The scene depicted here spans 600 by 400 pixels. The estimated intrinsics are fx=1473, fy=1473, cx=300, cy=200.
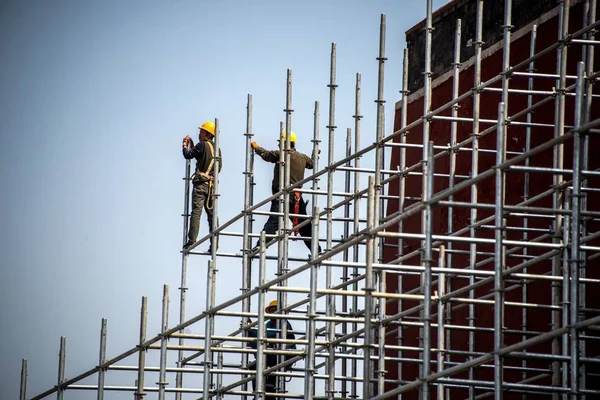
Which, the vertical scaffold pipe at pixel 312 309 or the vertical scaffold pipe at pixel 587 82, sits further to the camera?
the vertical scaffold pipe at pixel 312 309

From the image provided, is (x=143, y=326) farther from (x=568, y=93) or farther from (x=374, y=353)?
(x=568, y=93)

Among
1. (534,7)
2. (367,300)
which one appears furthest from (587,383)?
(534,7)

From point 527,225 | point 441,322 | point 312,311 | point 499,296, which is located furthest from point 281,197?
point 499,296

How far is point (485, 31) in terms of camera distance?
68.4 feet

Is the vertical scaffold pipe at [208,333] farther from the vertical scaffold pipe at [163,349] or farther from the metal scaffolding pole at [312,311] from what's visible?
the metal scaffolding pole at [312,311]

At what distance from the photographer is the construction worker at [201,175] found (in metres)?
22.7

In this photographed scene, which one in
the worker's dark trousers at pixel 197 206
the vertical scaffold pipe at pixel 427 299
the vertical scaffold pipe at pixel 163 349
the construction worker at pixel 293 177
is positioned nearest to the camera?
the vertical scaffold pipe at pixel 427 299

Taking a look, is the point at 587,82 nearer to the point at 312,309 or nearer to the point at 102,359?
the point at 312,309

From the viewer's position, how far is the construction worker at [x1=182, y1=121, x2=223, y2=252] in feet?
74.5

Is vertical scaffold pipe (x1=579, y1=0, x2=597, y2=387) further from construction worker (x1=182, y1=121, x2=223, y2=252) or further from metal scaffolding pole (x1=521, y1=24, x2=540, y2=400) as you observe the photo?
construction worker (x1=182, y1=121, x2=223, y2=252)

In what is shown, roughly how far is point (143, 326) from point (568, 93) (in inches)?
249

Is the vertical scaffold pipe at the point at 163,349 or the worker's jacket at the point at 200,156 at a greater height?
the worker's jacket at the point at 200,156

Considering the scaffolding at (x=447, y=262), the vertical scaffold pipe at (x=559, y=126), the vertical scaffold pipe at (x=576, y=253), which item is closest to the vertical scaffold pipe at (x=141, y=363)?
the scaffolding at (x=447, y=262)

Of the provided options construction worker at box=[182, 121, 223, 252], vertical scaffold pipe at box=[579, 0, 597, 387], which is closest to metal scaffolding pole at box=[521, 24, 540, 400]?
vertical scaffold pipe at box=[579, 0, 597, 387]
